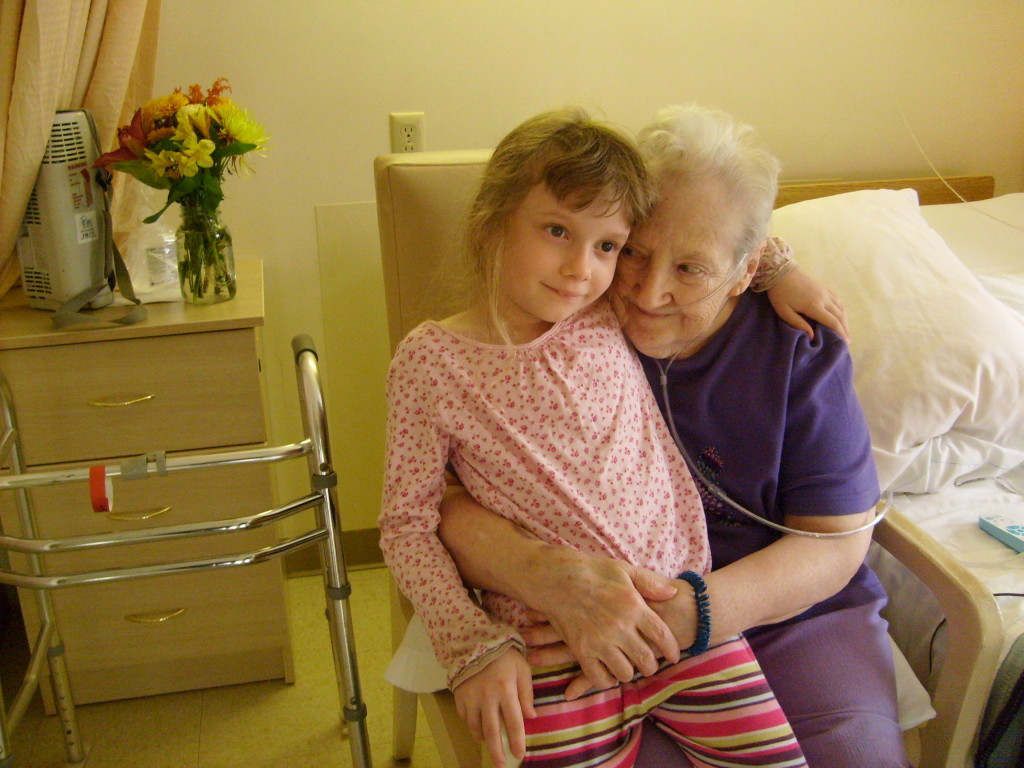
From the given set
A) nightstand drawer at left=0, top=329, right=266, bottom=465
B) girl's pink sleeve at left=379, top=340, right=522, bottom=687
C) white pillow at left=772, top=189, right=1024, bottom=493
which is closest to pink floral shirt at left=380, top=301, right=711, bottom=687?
girl's pink sleeve at left=379, top=340, right=522, bottom=687

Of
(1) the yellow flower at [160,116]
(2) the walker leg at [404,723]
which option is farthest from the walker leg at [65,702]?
(1) the yellow flower at [160,116]

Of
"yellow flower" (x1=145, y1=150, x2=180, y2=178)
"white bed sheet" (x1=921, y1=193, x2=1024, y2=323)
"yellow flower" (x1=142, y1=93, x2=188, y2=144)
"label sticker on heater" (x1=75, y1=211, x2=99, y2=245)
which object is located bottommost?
"white bed sheet" (x1=921, y1=193, x2=1024, y2=323)

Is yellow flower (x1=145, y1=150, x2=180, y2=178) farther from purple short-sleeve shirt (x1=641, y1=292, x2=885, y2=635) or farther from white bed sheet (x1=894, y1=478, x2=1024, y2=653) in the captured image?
white bed sheet (x1=894, y1=478, x2=1024, y2=653)

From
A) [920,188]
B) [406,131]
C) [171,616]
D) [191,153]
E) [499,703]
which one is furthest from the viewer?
[920,188]

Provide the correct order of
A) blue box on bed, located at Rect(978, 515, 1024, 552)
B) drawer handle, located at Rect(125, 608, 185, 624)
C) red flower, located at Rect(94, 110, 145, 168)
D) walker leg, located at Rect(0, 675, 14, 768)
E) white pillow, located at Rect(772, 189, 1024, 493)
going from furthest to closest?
drawer handle, located at Rect(125, 608, 185, 624) < red flower, located at Rect(94, 110, 145, 168) < white pillow, located at Rect(772, 189, 1024, 493) < blue box on bed, located at Rect(978, 515, 1024, 552) < walker leg, located at Rect(0, 675, 14, 768)

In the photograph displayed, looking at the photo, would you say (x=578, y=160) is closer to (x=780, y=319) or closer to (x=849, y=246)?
(x=780, y=319)

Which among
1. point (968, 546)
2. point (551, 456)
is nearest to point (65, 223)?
point (551, 456)

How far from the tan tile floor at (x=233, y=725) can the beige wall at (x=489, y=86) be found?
447mm

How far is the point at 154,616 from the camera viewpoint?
1.70 metres

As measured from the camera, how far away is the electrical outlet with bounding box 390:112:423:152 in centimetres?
190

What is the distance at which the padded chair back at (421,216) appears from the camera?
1.29 m

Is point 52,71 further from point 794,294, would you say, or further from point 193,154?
point 794,294

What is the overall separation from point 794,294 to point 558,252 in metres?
0.36

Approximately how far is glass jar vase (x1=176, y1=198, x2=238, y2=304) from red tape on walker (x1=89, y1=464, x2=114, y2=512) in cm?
71
